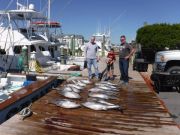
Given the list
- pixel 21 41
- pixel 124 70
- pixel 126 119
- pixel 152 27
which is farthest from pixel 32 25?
pixel 126 119

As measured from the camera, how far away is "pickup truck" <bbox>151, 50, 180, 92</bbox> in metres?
13.8

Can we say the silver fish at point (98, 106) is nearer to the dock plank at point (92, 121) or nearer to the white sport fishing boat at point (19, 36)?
the dock plank at point (92, 121)

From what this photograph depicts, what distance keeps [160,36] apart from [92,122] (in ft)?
77.3

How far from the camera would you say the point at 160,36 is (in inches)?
1129

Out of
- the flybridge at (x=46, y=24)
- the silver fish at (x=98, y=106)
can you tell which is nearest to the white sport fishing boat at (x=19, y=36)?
the flybridge at (x=46, y=24)

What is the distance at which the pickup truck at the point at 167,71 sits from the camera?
13.8 m

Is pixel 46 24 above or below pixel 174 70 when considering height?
above

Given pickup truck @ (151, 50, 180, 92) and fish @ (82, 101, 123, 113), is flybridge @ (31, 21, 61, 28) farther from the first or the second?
fish @ (82, 101, 123, 113)

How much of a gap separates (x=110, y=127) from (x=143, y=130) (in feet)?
1.71

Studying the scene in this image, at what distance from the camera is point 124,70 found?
37.9ft

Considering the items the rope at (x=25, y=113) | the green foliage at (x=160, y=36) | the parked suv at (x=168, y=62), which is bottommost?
the rope at (x=25, y=113)

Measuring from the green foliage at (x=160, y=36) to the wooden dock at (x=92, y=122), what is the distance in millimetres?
20851

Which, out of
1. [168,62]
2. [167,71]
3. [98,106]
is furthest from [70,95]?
[168,62]

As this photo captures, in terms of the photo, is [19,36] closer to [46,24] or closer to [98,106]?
[46,24]
